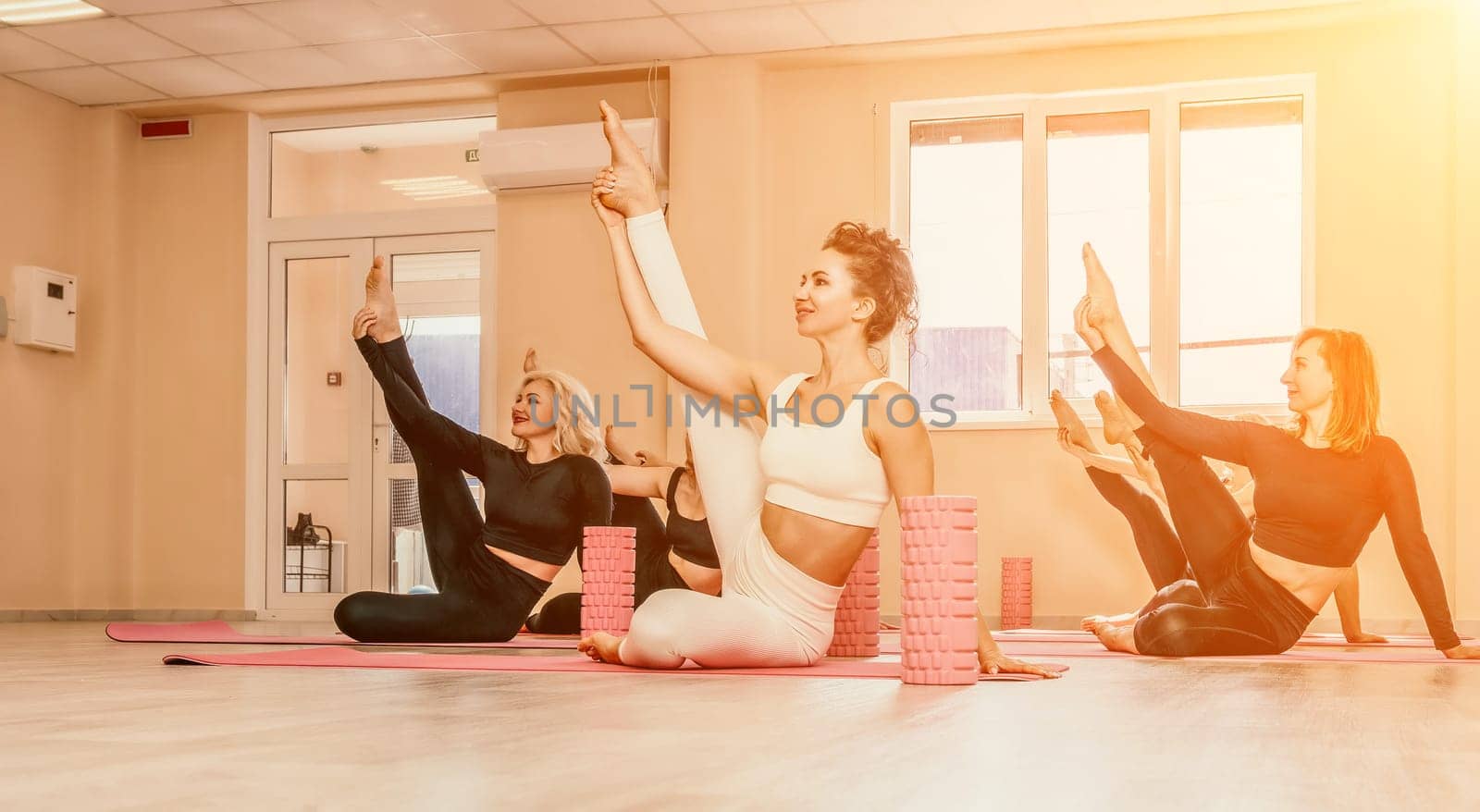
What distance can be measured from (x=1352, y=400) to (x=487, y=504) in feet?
8.90

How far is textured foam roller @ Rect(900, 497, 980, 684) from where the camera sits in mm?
2742

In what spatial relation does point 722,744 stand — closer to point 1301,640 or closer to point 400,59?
point 1301,640

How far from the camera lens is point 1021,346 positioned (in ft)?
23.2

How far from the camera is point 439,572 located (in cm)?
463

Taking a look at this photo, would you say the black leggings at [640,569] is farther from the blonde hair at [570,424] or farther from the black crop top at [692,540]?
the blonde hair at [570,424]

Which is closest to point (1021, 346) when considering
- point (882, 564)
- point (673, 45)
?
point (882, 564)

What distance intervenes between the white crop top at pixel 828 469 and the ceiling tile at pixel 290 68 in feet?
16.6

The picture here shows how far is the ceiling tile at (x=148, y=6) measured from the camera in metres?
6.46

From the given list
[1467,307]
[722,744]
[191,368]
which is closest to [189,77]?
[191,368]

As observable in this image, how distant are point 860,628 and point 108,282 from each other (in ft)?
19.8

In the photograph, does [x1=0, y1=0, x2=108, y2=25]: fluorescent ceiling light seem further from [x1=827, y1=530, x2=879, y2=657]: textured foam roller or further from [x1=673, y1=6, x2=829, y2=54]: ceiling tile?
[x1=827, y1=530, x2=879, y2=657]: textured foam roller

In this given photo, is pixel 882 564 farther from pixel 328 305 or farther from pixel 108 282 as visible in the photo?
pixel 108 282

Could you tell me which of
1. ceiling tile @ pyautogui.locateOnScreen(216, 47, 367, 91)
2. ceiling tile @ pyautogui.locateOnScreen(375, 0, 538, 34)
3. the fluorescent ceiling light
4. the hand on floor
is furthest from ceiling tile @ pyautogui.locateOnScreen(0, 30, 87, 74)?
the hand on floor

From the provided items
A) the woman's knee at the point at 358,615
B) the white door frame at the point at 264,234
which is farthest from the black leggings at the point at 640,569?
the white door frame at the point at 264,234
